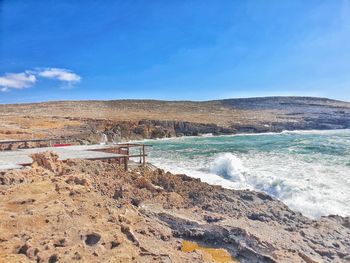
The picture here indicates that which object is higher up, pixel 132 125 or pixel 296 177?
pixel 132 125

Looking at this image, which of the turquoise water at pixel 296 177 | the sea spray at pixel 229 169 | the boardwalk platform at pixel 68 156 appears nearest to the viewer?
the turquoise water at pixel 296 177

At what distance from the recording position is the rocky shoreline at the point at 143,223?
5.18 metres

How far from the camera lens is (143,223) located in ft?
20.9

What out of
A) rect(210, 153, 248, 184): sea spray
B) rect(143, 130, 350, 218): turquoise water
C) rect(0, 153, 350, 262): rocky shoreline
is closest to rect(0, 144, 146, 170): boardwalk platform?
rect(0, 153, 350, 262): rocky shoreline

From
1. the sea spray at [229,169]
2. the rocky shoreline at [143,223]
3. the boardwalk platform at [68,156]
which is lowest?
the sea spray at [229,169]

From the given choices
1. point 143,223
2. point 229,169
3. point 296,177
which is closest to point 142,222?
point 143,223

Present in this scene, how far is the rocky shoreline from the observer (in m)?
5.18

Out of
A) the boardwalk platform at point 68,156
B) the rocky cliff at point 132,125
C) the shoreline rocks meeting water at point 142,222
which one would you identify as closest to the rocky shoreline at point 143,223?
the shoreline rocks meeting water at point 142,222

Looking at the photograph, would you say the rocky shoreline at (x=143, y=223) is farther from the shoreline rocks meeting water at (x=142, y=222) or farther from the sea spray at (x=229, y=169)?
the sea spray at (x=229, y=169)

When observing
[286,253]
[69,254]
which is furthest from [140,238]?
[286,253]

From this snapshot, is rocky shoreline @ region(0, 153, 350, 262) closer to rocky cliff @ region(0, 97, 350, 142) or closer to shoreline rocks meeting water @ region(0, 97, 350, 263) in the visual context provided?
shoreline rocks meeting water @ region(0, 97, 350, 263)

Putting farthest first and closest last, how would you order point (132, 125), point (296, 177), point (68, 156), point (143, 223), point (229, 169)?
point (132, 125) → point (229, 169) → point (296, 177) → point (68, 156) → point (143, 223)

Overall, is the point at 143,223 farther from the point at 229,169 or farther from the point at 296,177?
the point at 229,169

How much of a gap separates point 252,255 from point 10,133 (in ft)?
98.1
